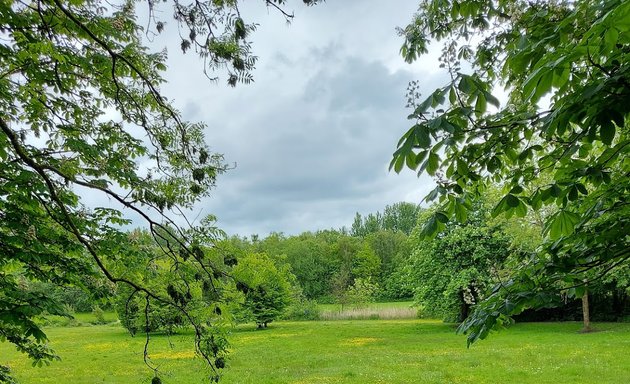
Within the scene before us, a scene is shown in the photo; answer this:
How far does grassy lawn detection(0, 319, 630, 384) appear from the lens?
11758mm

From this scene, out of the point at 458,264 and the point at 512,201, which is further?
the point at 458,264

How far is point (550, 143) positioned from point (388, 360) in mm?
13656

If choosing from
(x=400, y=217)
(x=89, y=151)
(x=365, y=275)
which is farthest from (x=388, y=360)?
(x=400, y=217)

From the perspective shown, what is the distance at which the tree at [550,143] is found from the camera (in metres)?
1.66

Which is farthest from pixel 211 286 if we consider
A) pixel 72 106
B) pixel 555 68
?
pixel 555 68

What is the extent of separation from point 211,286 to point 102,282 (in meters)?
2.33

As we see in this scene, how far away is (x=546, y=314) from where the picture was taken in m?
26.1

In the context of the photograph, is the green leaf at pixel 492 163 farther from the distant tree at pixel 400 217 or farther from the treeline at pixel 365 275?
the distant tree at pixel 400 217

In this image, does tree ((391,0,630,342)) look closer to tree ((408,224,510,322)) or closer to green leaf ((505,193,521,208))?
green leaf ((505,193,521,208))

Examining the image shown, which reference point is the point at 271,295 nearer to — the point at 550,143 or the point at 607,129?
the point at 550,143

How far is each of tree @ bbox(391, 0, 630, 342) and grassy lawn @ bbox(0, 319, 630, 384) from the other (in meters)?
6.31

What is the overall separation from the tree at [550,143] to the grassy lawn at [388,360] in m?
6.31

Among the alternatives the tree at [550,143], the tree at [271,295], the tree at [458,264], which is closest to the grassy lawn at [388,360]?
the tree at [458,264]

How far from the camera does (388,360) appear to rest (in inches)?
590
